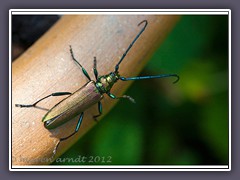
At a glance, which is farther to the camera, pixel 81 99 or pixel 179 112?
pixel 179 112

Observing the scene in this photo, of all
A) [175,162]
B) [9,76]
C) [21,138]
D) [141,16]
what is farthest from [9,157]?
[175,162]

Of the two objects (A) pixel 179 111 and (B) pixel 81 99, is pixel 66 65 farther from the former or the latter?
(A) pixel 179 111

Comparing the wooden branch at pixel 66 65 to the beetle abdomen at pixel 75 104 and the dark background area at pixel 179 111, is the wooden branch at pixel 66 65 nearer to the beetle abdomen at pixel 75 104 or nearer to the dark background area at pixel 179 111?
the beetle abdomen at pixel 75 104

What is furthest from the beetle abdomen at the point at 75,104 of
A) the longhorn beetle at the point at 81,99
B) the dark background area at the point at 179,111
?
the dark background area at the point at 179,111

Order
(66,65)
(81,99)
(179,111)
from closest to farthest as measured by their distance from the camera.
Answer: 1. (66,65)
2. (81,99)
3. (179,111)

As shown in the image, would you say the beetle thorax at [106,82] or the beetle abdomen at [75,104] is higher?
the beetle thorax at [106,82]

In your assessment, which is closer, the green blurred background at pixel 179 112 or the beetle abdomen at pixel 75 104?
the beetle abdomen at pixel 75 104

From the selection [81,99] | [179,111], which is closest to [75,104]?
[81,99]
